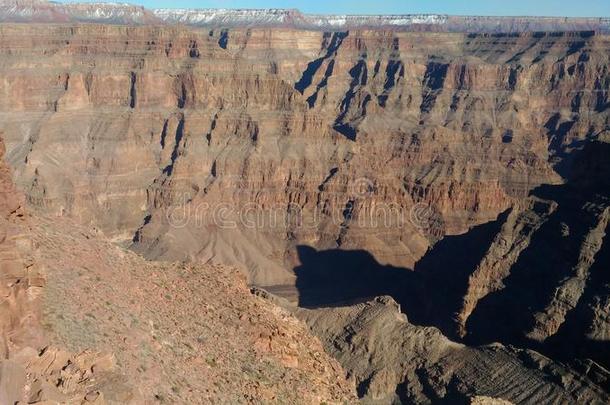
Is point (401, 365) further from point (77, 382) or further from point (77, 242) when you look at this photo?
point (77, 382)

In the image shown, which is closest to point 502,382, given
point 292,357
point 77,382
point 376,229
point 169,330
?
point 292,357

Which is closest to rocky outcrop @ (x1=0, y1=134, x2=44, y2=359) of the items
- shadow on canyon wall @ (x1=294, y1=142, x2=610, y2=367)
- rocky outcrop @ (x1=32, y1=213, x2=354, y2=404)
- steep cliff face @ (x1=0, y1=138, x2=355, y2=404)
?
steep cliff face @ (x1=0, y1=138, x2=355, y2=404)

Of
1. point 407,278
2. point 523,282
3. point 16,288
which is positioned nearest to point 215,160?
point 407,278

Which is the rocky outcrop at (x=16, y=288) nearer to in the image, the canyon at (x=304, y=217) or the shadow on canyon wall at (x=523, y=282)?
the canyon at (x=304, y=217)

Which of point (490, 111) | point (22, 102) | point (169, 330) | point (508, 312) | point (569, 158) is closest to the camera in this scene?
point (169, 330)

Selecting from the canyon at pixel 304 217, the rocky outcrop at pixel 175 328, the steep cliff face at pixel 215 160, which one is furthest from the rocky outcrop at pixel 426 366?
the steep cliff face at pixel 215 160

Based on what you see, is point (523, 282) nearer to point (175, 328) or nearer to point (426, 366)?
point (426, 366)

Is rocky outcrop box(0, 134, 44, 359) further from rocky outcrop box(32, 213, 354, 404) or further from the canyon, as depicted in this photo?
rocky outcrop box(32, 213, 354, 404)
